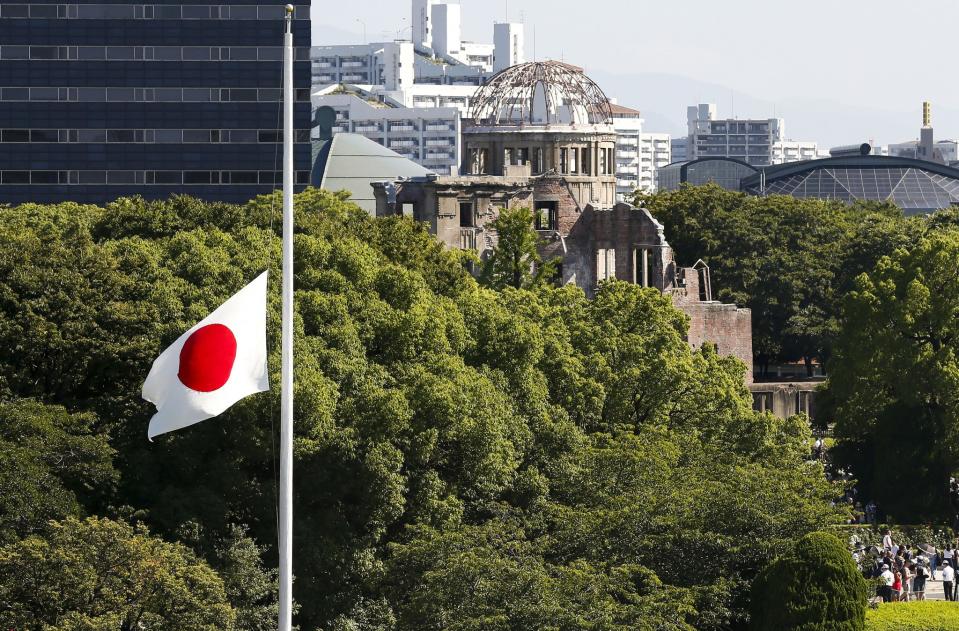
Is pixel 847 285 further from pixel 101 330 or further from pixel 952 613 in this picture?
pixel 101 330

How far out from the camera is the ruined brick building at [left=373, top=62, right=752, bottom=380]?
10300 cm

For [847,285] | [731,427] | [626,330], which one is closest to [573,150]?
[847,285]

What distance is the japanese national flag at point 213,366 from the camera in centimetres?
3381

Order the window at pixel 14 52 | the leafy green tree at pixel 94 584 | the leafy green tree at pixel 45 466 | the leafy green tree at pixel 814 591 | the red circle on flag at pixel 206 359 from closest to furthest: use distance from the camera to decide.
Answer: the red circle on flag at pixel 206 359, the leafy green tree at pixel 94 584, the leafy green tree at pixel 45 466, the leafy green tree at pixel 814 591, the window at pixel 14 52

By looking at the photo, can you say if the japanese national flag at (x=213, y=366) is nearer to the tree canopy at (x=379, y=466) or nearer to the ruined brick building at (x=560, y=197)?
the tree canopy at (x=379, y=466)

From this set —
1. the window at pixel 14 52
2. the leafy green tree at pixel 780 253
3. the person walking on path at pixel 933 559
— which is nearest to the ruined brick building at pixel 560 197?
the leafy green tree at pixel 780 253

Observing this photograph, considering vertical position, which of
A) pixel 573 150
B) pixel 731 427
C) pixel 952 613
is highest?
pixel 573 150

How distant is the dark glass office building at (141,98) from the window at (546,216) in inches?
854

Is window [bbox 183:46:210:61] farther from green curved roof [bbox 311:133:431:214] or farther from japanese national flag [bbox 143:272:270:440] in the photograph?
japanese national flag [bbox 143:272:270:440]

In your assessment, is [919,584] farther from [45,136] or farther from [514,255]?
[45,136]

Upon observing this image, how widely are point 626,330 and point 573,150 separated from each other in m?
53.1

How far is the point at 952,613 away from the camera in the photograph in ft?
186

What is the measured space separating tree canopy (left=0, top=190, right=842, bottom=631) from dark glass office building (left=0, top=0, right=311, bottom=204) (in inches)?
2693

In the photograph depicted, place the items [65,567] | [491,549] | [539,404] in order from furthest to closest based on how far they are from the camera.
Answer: [539,404] → [491,549] → [65,567]
